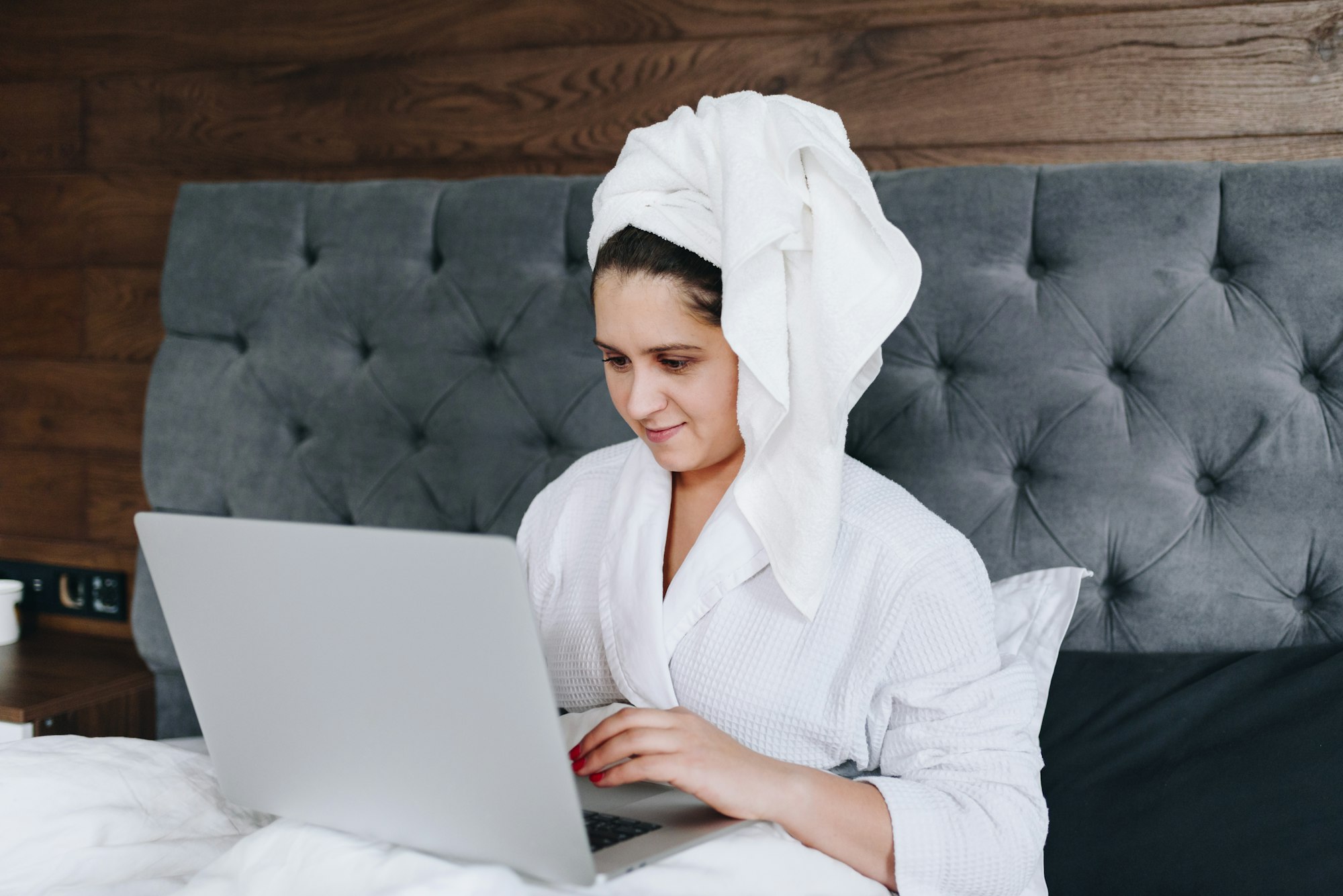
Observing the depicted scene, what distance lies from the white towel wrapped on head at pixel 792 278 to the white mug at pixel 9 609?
1570 mm

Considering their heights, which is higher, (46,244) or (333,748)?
(46,244)

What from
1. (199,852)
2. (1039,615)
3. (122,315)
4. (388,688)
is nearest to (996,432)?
(1039,615)

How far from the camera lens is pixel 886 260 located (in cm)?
109

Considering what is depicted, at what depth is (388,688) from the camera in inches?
32.0

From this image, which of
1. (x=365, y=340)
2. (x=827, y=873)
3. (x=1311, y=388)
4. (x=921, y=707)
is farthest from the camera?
(x=365, y=340)

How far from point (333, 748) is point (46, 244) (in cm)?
180

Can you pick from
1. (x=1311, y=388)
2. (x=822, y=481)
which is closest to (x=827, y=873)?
(x=822, y=481)

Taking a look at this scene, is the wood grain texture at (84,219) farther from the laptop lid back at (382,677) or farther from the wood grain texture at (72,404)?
the laptop lid back at (382,677)

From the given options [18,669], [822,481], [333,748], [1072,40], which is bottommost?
[18,669]

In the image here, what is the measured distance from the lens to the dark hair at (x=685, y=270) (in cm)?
113

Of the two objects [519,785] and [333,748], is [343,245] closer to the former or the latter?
[333,748]

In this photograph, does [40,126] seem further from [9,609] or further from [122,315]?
[9,609]

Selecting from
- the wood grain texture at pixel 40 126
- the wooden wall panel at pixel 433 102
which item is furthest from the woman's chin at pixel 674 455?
the wood grain texture at pixel 40 126

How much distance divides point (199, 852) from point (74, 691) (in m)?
0.89
